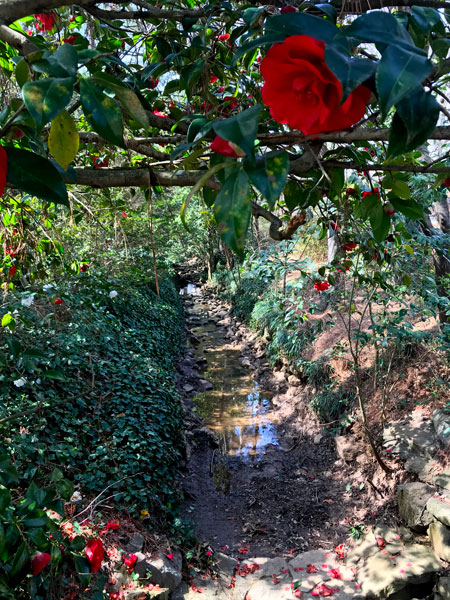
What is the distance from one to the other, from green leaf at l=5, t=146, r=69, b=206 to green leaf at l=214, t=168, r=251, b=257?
0.66 ft

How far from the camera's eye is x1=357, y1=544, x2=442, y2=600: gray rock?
277 centimetres

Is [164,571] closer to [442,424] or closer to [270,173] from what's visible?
[442,424]

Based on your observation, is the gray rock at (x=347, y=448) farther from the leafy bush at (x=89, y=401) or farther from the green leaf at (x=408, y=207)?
the green leaf at (x=408, y=207)

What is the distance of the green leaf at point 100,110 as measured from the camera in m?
0.52

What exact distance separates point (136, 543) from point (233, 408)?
3.42 metres

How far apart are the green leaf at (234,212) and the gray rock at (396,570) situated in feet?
10.5

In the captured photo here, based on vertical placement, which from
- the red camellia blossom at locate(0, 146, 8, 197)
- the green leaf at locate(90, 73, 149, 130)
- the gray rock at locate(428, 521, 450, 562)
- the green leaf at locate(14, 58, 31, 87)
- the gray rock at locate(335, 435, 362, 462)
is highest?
the green leaf at locate(14, 58, 31, 87)

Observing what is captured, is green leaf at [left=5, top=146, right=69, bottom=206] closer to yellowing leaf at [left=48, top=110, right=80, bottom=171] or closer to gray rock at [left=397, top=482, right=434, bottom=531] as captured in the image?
yellowing leaf at [left=48, top=110, right=80, bottom=171]

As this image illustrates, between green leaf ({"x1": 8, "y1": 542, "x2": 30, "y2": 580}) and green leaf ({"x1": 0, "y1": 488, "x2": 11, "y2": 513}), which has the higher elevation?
green leaf ({"x1": 0, "y1": 488, "x2": 11, "y2": 513})

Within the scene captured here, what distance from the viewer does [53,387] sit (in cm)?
359

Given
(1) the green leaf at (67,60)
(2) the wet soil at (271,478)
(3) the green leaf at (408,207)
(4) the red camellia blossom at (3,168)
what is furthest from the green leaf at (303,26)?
(2) the wet soil at (271,478)

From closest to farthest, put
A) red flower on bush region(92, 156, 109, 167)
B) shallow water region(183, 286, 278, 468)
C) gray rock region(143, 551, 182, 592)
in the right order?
red flower on bush region(92, 156, 109, 167), gray rock region(143, 551, 182, 592), shallow water region(183, 286, 278, 468)

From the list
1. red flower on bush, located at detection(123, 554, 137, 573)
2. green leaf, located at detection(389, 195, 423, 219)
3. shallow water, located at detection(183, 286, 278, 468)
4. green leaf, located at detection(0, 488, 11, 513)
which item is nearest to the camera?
green leaf, located at detection(389, 195, 423, 219)

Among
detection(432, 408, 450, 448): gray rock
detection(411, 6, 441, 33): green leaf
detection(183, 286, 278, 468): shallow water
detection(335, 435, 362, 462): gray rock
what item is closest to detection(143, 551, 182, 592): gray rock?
detection(183, 286, 278, 468): shallow water
